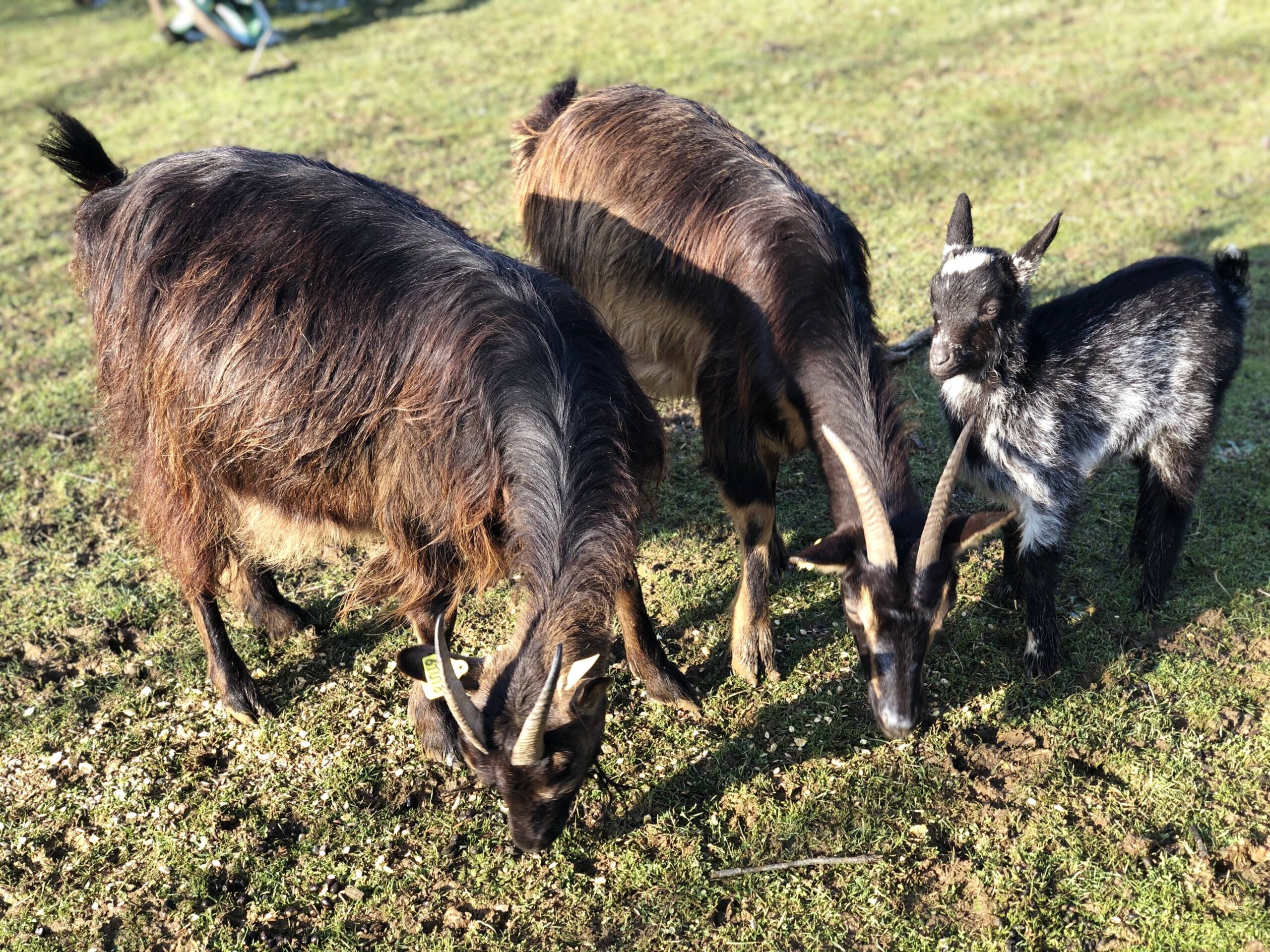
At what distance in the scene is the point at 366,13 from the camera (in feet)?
42.8

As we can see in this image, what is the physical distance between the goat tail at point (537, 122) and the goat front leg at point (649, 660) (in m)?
2.83

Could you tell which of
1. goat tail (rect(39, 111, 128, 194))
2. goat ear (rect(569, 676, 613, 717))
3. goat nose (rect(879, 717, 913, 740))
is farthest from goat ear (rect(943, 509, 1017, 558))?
goat tail (rect(39, 111, 128, 194))

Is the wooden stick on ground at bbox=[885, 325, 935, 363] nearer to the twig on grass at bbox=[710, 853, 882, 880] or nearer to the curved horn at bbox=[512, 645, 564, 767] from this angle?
the twig on grass at bbox=[710, 853, 882, 880]

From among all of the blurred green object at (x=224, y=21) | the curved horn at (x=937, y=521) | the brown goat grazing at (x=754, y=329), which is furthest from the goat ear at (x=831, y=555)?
the blurred green object at (x=224, y=21)

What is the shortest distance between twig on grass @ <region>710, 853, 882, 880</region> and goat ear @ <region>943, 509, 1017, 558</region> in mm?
1119

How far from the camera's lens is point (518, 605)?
344 centimetres

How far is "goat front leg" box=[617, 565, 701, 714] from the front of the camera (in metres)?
4.14

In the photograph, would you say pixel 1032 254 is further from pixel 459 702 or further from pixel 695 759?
pixel 459 702

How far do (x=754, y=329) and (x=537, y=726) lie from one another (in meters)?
2.01

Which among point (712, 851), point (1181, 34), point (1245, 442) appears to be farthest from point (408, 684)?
point (1181, 34)

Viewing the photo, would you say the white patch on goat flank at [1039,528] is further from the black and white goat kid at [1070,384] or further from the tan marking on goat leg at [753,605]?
the tan marking on goat leg at [753,605]

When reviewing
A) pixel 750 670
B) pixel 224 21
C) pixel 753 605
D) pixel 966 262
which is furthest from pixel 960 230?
pixel 224 21

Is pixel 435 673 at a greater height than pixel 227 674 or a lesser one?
greater

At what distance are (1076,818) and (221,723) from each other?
11.2 feet
